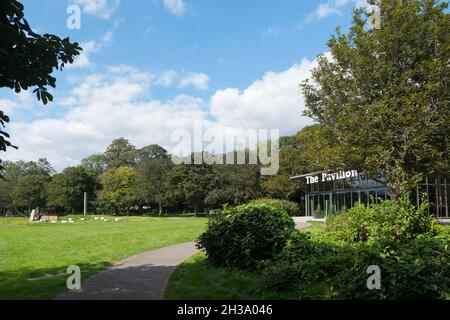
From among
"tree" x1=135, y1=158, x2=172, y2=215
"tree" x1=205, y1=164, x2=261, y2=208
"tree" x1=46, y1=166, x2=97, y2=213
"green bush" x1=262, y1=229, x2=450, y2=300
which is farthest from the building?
"tree" x1=46, y1=166, x2=97, y2=213

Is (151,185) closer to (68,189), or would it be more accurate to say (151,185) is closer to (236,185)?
(236,185)

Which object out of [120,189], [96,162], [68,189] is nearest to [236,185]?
[120,189]

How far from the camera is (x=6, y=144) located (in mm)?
6031

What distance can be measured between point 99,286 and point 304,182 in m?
46.2

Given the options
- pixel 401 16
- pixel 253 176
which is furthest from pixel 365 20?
pixel 253 176

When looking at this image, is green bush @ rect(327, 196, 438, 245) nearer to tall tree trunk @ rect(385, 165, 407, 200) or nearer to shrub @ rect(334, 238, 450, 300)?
shrub @ rect(334, 238, 450, 300)

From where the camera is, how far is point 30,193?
87.8m

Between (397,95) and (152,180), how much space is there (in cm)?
5269

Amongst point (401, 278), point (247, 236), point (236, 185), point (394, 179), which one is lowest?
point (401, 278)

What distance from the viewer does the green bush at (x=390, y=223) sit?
1037 cm

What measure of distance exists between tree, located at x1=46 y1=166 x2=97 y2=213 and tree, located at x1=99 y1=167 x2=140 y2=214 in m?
6.42

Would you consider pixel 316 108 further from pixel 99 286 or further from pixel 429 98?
pixel 99 286

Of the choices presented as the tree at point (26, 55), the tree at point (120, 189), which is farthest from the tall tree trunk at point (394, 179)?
the tree at point (120, 189)

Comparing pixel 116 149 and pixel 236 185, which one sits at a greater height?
pixel 116 149
